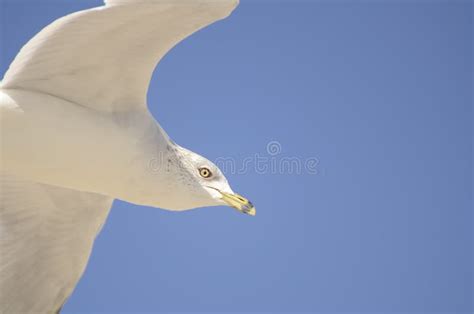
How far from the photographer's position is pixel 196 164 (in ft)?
22.4

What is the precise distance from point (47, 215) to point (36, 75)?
6.00ft

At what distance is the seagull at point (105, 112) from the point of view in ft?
20.0

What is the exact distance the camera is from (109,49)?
6.46 m

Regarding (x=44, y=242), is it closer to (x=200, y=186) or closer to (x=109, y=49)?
(x=200, y=186)

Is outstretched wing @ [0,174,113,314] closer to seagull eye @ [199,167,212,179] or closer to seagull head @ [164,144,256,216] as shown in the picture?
seagull head @ [164,144,256,216]

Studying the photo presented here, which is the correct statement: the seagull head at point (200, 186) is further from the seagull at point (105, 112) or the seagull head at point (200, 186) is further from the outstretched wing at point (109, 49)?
the outstretched wing at point (109, 49)

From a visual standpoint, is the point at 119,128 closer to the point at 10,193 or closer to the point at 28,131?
the point at 28,131

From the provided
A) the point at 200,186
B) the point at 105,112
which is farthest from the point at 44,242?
the point at 200,186

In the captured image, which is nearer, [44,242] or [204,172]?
[204,172]

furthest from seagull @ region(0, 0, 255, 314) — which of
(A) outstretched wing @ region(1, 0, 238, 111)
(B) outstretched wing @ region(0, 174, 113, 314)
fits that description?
(B) outstretched wing @ region(0, 174, 113, 314)

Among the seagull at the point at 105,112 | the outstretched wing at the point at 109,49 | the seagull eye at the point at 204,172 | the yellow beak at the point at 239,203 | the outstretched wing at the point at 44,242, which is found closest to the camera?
the outstretched wing at the point at 109,49

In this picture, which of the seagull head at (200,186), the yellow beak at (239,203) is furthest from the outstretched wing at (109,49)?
the yellow beak at (239,203)

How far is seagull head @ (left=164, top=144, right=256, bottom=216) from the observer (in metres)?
6.70

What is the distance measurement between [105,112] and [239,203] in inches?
62.8
